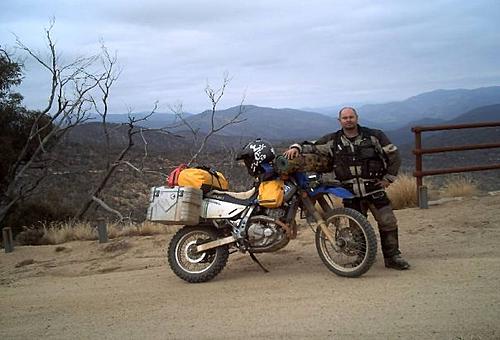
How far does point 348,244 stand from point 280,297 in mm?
990

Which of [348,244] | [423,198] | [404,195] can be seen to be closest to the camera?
[348,244]

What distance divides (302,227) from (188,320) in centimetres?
425

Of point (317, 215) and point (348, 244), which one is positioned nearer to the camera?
point (348, 244)

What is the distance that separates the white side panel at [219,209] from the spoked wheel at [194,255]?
221 millimetres

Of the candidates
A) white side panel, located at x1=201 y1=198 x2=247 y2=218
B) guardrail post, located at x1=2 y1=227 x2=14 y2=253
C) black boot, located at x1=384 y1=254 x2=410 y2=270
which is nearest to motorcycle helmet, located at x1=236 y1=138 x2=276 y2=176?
white side panel, located at x1=201 y1=198 x2=247 y2=218

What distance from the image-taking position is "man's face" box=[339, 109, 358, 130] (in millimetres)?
5539

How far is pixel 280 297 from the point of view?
Answer: 15.9ft

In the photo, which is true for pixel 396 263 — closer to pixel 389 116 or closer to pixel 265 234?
pixel 265 234

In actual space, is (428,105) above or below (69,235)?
above

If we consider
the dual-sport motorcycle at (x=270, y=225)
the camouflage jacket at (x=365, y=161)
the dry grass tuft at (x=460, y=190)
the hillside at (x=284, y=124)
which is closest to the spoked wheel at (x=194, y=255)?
the dual-sport motorcycle at (x=270, y=225)

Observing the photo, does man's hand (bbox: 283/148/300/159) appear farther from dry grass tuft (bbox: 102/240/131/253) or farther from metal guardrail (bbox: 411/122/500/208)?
metal guardrail (bbox: 411/122/500/208)

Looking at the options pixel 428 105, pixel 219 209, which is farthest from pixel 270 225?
pixel 428 105

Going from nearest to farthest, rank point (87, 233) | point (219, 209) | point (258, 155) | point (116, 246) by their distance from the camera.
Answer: point (258, 155) < point (219, 209) < point (116, 246) < point (87, 233)

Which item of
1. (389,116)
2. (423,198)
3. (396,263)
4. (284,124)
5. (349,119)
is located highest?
(389,116)
